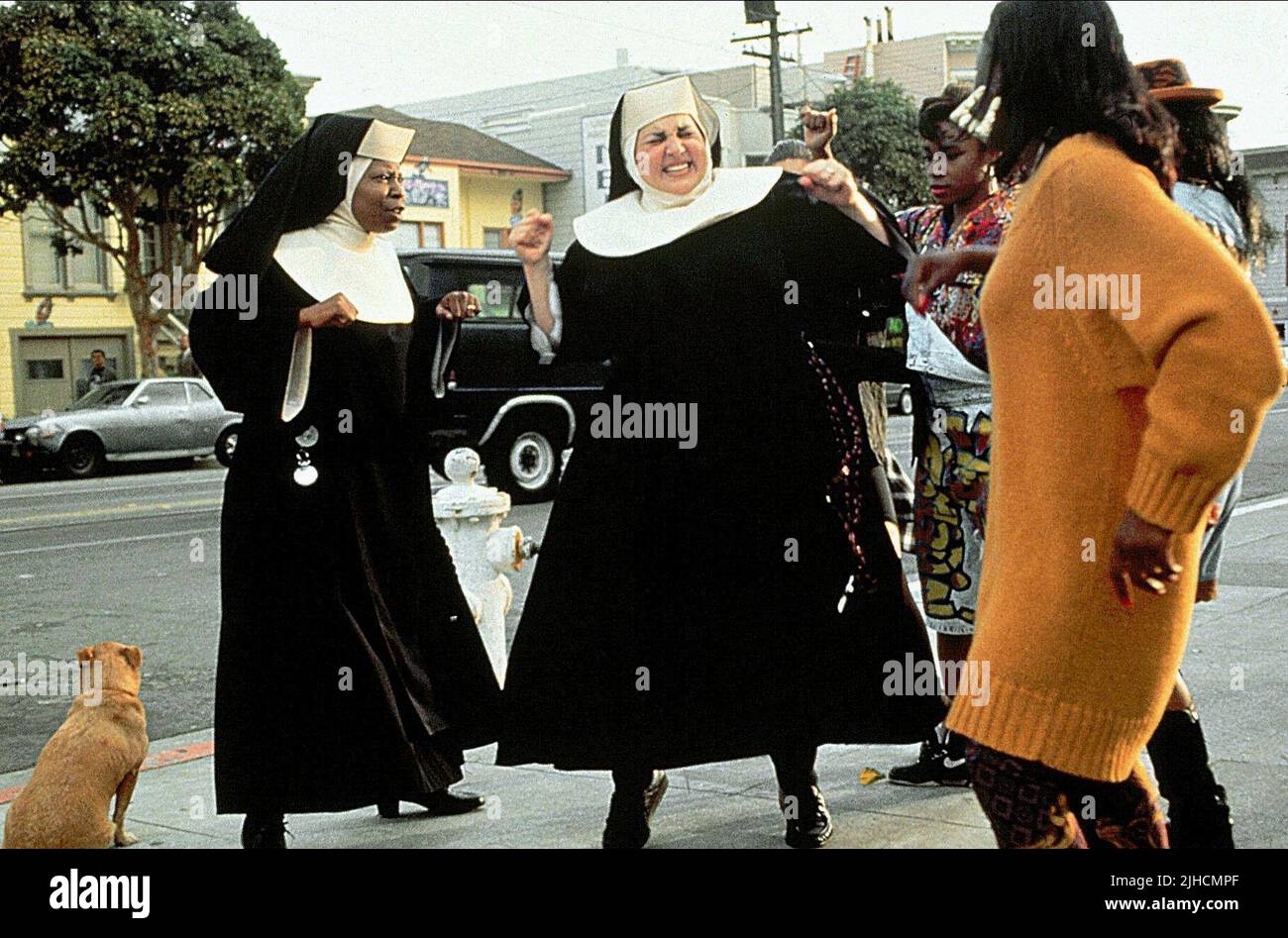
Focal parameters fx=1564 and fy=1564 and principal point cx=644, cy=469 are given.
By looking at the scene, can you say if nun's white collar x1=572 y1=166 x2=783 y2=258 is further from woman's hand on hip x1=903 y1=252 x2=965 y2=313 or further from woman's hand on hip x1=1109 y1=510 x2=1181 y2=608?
woman's hand on hip x1=1109 y1=510 x2=1181 y2=608

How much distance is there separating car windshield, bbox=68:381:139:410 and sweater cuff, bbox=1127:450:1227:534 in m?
20.2

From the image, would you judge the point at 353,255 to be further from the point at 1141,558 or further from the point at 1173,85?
the point at 1141,558

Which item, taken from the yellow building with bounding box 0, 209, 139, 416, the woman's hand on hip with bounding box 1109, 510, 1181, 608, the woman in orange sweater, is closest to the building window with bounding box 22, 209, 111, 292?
the yellow building with bounding box 0, 209, 139, 416

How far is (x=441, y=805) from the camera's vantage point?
435 cm

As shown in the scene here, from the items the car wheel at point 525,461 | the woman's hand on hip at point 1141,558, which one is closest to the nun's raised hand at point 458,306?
the woman's hand on hip at point 1141,558

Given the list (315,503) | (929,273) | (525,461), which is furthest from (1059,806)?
(525,461)

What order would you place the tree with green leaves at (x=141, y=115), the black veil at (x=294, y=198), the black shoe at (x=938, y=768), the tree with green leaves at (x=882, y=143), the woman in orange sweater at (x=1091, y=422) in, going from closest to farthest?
the woman in orange sweater at (x=1091, y=422) < the black veil at (x=294, y=198) < the black shoe at (x=938, y=768) < the tree with green leaves at (x=141, y=115) < the tree with green leaves at (x=882, y=143)

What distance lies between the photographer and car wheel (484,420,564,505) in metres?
14.1

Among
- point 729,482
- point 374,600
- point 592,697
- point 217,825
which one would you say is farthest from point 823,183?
point 217,825

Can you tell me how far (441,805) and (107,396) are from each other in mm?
18160

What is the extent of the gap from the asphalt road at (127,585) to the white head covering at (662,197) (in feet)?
9.62

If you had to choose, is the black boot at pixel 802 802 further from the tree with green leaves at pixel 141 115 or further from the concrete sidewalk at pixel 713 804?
the tree with green leaves at pixel 141 115

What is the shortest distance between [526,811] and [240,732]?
2.80 feet

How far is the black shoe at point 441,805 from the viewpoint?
4312 millimetres
